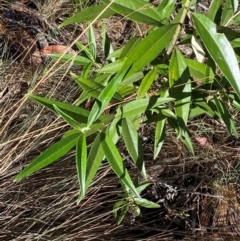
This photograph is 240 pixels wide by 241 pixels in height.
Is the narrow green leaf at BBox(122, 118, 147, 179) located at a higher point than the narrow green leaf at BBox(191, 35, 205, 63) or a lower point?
lower

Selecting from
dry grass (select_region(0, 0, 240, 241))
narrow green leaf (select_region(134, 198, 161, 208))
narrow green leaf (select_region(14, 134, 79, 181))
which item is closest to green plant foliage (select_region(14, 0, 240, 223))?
narrow green leaf (select_region(14, 134, 79, 181))

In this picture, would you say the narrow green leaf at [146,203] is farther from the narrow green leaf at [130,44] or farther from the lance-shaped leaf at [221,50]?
the lance-shaped leaf at [221,50]

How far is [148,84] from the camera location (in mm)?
1094

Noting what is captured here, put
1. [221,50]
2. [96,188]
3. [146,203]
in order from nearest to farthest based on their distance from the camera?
[221,50], [146,203], [96,188]

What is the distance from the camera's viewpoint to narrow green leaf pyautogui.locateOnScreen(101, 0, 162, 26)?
3.25 feet

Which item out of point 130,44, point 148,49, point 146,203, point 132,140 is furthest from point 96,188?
point 148,49

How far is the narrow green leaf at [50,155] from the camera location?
960 mm

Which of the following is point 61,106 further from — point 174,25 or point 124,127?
point 174,25

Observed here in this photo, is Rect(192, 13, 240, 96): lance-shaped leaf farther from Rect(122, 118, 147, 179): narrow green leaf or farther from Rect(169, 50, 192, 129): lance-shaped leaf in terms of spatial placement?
Rect(122, 118, 147, 179): narrow green leaf

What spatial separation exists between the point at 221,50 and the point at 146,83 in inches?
9.5

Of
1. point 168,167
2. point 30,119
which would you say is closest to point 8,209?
point 30,119

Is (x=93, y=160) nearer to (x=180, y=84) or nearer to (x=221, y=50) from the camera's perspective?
(x=180, y=84)

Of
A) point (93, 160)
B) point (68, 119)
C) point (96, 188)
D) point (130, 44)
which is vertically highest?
Answer: point (130, 44)

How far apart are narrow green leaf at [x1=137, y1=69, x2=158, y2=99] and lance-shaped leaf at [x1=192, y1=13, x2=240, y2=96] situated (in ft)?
0.66
